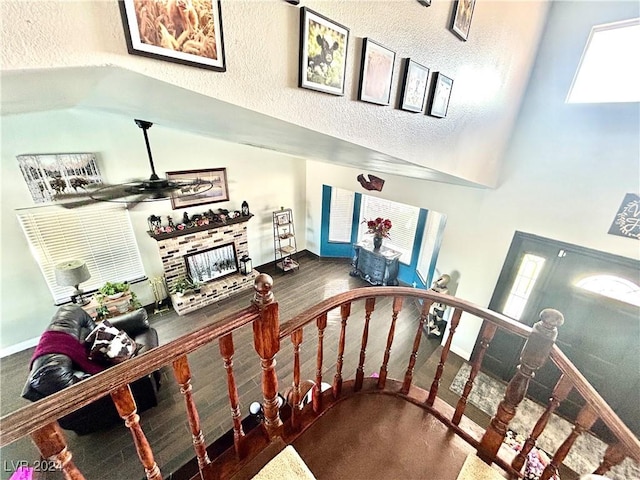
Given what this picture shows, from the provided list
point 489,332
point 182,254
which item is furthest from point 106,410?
point 489,332

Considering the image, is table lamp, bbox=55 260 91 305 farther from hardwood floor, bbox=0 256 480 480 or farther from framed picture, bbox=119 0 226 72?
framed picture, bbox=119 0 226 72

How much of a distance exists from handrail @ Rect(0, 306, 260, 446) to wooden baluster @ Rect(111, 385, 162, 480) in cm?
5

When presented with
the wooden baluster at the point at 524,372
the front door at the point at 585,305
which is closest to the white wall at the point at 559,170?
the front door at the point at 585,305

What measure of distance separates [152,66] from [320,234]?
5606 mm

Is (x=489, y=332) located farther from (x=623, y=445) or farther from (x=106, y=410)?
(x=106, y=410)

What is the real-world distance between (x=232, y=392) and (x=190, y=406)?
177mm

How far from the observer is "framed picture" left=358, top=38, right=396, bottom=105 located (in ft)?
3.63

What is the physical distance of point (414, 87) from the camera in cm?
138

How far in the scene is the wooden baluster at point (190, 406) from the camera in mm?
902

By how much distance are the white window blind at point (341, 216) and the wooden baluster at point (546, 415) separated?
5036mm

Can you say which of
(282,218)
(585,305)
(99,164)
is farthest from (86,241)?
(585,305)

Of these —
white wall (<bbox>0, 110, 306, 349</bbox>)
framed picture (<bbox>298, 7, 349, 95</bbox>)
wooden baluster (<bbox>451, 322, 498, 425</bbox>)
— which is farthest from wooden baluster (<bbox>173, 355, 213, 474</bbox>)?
white wall (<bbox>0, 110, 306, 349</bbox>)

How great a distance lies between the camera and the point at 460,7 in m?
1.43

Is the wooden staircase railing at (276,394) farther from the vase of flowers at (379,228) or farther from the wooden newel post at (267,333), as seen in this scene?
the vase of flowers at (379,228)
